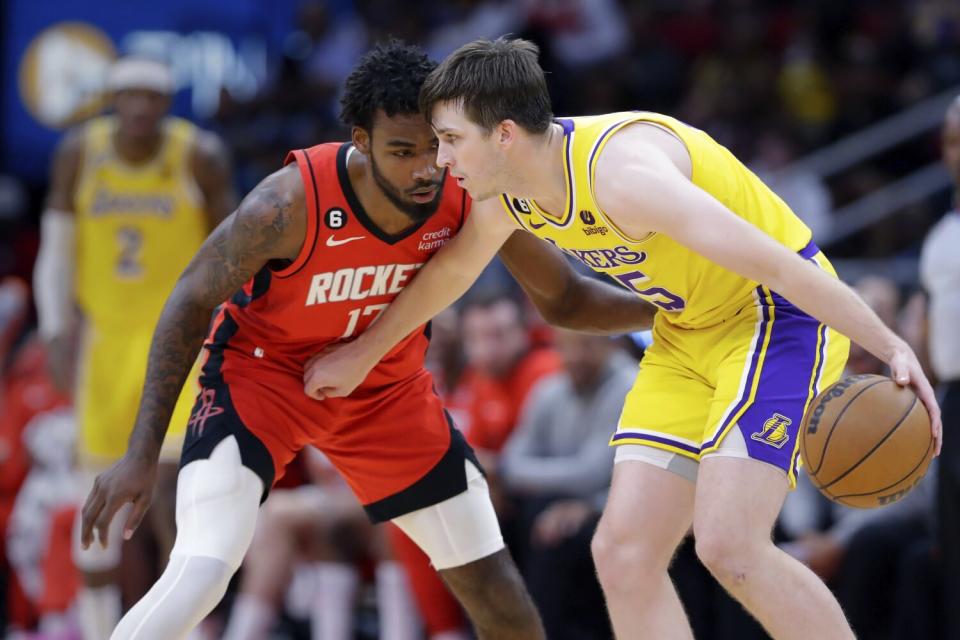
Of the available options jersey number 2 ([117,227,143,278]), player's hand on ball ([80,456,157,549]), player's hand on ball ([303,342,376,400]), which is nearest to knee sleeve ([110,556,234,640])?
player's hand on ball ([80,456,157,549])

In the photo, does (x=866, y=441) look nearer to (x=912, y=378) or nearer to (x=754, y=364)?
(x=912, y=378)

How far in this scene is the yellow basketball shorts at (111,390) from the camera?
20.7ft

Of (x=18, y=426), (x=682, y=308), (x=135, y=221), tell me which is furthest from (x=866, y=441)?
(x=18, y=426)

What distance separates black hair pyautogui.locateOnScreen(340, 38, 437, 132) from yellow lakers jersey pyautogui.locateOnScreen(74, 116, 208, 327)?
2.24 meters

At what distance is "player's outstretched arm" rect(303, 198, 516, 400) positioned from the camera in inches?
166

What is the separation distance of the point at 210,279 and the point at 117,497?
2.17ft

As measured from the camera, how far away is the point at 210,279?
4.07m

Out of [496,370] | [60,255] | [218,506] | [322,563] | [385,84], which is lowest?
[322,563]

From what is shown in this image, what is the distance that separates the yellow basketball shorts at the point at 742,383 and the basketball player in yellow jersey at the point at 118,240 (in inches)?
106

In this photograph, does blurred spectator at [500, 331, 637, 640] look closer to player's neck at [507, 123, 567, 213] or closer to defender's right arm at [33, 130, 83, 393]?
defender's right arm at [33, 130, 83, 393]

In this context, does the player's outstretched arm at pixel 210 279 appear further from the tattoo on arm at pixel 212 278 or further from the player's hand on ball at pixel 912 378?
the player's hand on ball at pixel 912 378

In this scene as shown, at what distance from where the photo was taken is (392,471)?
436 centimetres

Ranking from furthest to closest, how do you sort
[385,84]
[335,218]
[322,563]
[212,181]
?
[322,563]
[212,181]
[335,218]
[385,84]

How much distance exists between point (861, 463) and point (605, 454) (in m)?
2.98
